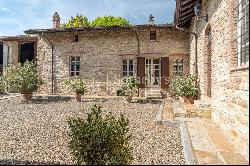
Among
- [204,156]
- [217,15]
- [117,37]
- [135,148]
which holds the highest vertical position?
[117,37]

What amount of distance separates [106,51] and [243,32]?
12.2 metres

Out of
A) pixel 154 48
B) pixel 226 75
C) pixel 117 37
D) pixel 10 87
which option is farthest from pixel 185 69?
pixel 226 75

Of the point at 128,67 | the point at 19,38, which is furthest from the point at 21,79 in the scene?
the point at 19,38

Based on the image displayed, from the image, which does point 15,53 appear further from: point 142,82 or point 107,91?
point 142,82

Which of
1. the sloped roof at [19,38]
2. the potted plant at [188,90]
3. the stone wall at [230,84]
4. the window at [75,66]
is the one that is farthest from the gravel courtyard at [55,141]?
the sloped roof at [19,38]

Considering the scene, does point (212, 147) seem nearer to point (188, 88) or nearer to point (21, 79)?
point (188, 88)

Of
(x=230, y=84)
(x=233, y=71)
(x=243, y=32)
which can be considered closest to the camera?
(x=243, y=32)

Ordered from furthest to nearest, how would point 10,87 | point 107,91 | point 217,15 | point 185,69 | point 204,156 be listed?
point 107,91
point 185,69
point 10,87
point 217,15
point 204,156

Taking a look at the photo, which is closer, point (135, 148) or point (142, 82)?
point (135, 148)

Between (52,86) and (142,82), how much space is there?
5.68 m

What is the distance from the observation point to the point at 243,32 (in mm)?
4410

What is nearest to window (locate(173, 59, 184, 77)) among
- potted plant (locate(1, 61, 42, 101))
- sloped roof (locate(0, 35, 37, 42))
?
potted plant (locate(1, 61, 42, 101))

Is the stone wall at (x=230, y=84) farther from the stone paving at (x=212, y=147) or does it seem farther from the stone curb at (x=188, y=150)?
the stone curb at (x=188, y=150)

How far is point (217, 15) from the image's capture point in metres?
6.31
